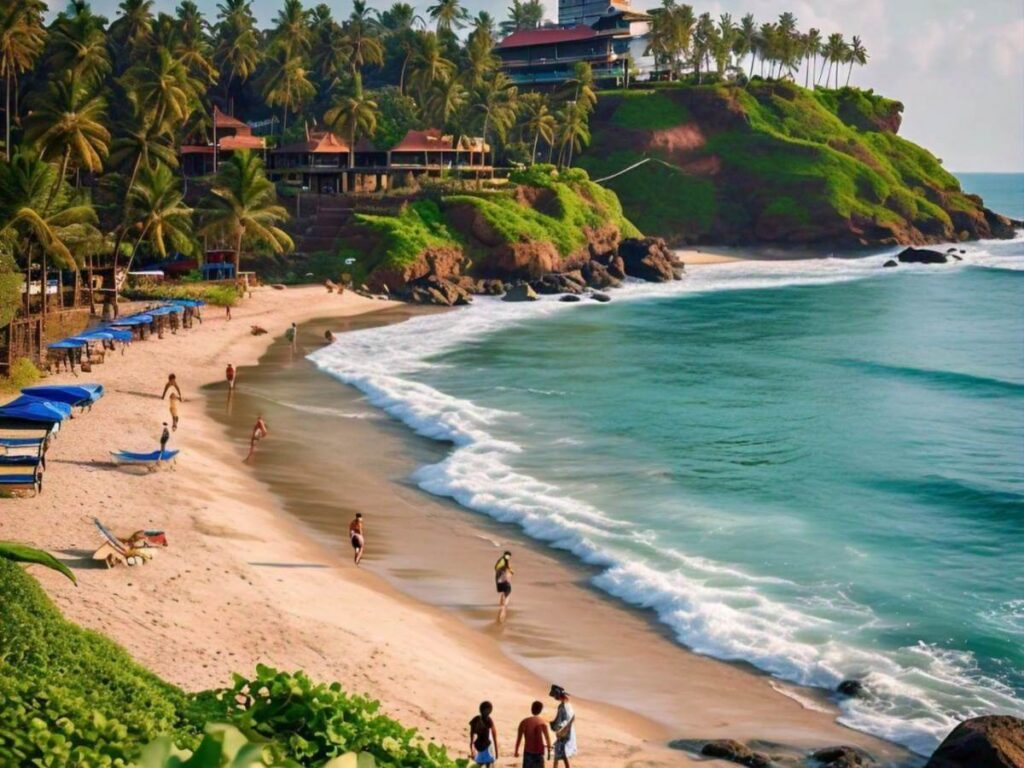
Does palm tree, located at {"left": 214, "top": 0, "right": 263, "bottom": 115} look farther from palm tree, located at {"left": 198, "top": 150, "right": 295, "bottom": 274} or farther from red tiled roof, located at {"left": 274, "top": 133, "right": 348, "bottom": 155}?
palm tree, located at {"left": 198, "top": 150, "right": 295, "bottom": 274}

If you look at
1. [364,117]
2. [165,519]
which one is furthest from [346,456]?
[364,117]

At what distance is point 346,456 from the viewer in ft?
114

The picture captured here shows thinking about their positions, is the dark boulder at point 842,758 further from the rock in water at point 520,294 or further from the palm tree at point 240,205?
the rock in water at point 520,294

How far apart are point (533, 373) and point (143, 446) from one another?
21656 mm

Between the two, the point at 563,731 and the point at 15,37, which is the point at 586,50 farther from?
the point at 563,731

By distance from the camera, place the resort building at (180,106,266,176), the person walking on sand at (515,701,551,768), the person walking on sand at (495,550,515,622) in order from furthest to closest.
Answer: the resort building at (180,106,266,176), the person walking on sand at (495,550,515,622), the person walking on sand at (515,701,551,768)

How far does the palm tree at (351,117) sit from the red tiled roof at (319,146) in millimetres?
1391

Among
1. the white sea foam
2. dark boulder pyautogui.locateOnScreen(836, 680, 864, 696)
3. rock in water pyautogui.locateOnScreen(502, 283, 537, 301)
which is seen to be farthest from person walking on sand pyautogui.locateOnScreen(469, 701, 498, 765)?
rock in water pyautogui.locateOnScreen(502, 283, 537, 301)

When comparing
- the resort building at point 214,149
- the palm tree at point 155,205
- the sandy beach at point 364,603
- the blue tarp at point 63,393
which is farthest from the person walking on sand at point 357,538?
the resort building at point 214,149

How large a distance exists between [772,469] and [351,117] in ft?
181

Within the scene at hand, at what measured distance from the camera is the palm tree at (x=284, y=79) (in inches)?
3642

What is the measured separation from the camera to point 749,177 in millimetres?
114062

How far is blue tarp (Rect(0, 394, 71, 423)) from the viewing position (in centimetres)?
2641

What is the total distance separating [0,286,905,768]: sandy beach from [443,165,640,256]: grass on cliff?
156ft
